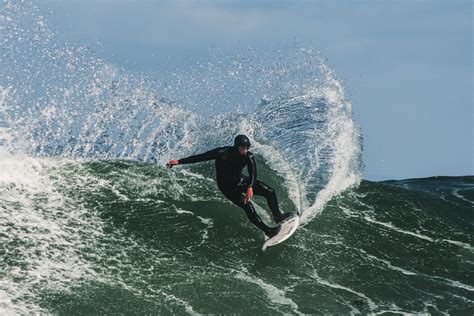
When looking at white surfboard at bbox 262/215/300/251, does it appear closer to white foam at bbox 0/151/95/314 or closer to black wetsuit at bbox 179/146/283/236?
black wetsuit at bbox 179/146/283/236

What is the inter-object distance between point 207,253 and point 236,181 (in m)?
1.29

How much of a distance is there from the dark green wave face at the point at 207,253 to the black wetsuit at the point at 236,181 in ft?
2.05

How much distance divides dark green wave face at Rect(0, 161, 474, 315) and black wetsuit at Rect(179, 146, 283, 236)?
0.62 m

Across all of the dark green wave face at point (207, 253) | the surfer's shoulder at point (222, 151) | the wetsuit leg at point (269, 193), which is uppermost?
the surfer's shoulder at point (222, 151)

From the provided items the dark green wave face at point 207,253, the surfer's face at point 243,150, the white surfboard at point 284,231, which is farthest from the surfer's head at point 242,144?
the dark green wave face at point 207,253

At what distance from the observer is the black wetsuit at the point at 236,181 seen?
445 inches

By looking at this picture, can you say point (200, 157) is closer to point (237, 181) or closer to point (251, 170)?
point (237, 181)

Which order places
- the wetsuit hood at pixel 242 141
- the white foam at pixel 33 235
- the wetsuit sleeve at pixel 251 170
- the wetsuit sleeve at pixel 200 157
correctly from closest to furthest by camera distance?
the white foam at pixel 33 235 → the wetsuit hood at pixel 242 141 → the wetsuit sleeve at pixel 251 170 → the wetsuit sleeve at pixel 200 157

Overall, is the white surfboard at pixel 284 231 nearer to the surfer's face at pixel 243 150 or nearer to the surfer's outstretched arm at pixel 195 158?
the surfer's face at pixel 243 150

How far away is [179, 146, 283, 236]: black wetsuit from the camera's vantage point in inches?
445

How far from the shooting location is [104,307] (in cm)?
905

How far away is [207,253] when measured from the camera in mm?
11250

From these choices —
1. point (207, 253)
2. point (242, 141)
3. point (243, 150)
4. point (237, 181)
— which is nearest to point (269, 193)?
point (237, 181)

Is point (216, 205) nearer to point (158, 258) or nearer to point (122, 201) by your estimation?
point (122, 201)
